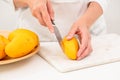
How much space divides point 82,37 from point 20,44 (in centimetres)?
21

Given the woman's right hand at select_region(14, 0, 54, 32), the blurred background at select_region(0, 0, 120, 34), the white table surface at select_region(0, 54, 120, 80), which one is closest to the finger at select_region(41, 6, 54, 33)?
the woman's right hand at select_region(14, 0, 54, 32)

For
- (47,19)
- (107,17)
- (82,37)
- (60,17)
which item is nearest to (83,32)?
(82,37)

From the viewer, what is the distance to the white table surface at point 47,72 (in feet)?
1.96

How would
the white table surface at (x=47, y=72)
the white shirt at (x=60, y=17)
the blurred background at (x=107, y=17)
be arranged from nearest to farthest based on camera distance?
1. the white table surface at (x=47, y=72)
2. the white shirt at (x=60, y=17)
3. the blurred background at (x=107, y=17)

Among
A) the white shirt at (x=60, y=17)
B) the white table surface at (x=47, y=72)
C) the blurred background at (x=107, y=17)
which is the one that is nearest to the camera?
Answer: the white table surface at (x=47, y=72)

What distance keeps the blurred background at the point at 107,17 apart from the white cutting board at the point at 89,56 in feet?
2.44

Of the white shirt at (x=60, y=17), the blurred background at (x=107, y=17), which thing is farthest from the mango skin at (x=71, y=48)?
the blurred background at (x=107, y=17)

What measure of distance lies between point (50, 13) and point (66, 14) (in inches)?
10.6

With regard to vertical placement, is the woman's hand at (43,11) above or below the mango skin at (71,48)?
above

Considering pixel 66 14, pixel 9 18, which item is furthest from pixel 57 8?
pixel 9 18

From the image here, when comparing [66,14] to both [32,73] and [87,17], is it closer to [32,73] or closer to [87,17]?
[87,17]

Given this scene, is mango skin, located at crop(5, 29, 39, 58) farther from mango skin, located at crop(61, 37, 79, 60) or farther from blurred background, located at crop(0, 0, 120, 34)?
blurred background, located at crop(0, 0, 120, 34)

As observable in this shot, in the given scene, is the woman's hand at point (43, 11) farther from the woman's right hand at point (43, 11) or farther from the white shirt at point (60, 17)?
the white shirt at point (60, 17)

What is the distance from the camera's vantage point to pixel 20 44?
0.63 meters
